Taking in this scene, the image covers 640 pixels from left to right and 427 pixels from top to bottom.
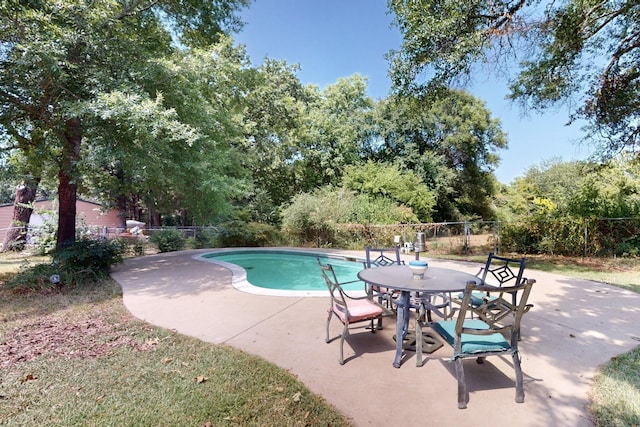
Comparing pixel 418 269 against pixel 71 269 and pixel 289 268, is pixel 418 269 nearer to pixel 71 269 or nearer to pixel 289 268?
pixel 71 269

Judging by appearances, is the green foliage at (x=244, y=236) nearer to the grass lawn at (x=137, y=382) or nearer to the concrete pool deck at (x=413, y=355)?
the concrete pool deck at (x=413, y=355)

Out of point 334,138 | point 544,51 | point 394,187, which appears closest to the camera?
point 544,51

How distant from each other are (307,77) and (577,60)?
15.7 metres

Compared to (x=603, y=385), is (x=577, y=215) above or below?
above

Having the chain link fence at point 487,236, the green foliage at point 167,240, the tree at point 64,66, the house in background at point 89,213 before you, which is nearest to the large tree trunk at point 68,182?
the tree at point 64,66

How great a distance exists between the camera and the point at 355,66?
19234mm

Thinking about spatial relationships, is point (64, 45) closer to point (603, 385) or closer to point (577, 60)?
point (603, 385)

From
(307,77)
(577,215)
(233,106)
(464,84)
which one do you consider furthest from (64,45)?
(307,77)

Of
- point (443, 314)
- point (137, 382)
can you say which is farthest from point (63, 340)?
point (443, 314)

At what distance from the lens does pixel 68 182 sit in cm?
712

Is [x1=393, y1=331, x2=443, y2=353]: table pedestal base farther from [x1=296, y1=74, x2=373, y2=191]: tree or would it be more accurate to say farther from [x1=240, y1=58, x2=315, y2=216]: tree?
[x1=296, y1=74, x2=373, y2=191]: tree

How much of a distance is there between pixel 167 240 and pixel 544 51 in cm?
1276

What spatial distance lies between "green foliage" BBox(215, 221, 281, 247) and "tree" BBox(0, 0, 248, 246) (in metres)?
5.89

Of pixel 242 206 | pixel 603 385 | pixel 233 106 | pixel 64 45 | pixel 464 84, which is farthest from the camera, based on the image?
pixel 242 206
